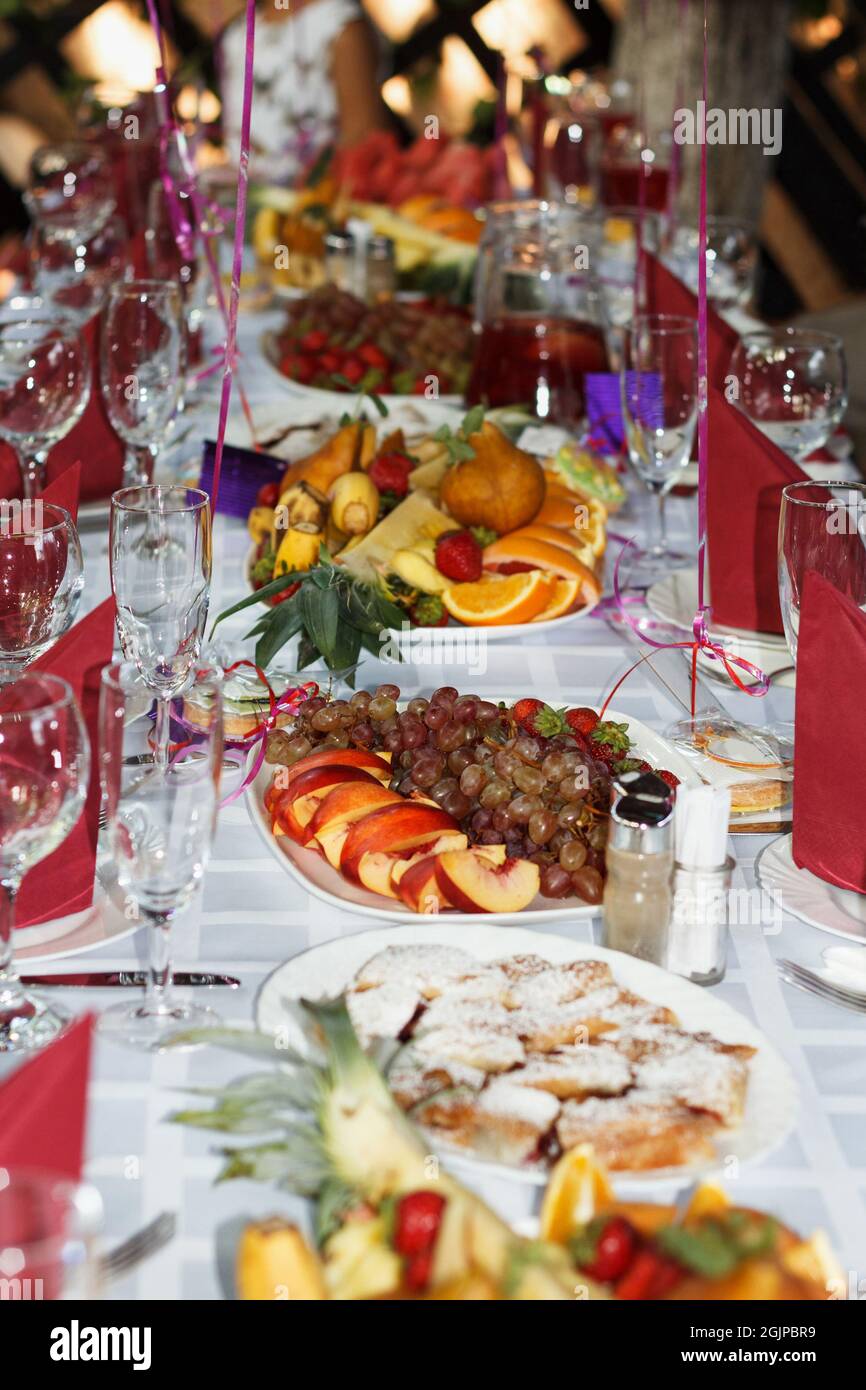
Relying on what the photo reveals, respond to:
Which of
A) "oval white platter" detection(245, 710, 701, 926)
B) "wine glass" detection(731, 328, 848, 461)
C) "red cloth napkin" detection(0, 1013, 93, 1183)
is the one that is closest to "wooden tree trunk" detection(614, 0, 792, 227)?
"wine glass" detection(731, 328, 848, 461)

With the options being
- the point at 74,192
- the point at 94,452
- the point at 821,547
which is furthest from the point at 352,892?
the point at 74,192

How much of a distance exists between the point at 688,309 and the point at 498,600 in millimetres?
709

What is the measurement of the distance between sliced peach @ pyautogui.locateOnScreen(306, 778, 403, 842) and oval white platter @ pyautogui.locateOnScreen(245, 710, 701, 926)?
2 centimetres

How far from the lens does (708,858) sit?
90cm

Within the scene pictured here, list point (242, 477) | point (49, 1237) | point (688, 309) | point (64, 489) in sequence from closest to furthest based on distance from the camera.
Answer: point (49, 1237) < point (64, 489) < point (242, 477) < point (688, 309)

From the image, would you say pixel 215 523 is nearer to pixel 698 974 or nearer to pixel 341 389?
pixel 341 389

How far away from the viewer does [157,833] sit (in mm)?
829

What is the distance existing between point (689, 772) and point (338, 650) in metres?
0.34

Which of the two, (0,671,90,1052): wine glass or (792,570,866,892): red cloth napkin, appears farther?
(792,570,866,892): red cloth napkin

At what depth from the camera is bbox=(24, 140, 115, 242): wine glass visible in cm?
247

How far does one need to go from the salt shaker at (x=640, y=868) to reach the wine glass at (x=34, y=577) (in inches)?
19.3

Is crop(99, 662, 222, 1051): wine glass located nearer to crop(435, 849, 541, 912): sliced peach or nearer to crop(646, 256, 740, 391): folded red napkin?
crop(435, 849, 541, 912): sliced peach

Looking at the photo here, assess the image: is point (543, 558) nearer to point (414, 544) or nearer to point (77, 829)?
point (414, 544)
